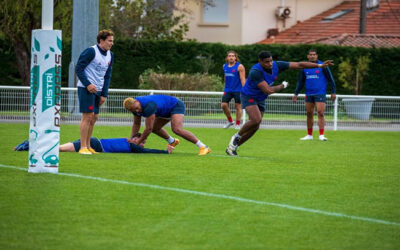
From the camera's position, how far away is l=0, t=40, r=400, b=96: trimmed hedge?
1230 inches

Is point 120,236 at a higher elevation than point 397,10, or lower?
lower

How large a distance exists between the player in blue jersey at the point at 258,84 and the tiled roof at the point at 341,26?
26.7 metres

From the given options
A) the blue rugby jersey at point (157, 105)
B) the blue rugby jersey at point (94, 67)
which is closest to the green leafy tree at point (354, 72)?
the blue rugby jersey at point (157, 105)

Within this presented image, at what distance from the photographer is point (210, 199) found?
25.2 ft

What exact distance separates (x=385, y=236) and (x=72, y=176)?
4.39 meters

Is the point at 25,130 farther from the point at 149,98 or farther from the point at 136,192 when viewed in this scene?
the point at 136,192

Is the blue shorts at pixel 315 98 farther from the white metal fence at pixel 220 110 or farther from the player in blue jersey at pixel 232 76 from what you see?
the white metal fence at pixel 220 110

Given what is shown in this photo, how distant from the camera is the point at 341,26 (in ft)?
137

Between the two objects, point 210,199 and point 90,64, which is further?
point 90,64

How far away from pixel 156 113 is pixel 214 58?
1967 cm

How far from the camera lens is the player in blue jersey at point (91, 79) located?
11.7m

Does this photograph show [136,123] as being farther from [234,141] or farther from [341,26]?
[341,26]

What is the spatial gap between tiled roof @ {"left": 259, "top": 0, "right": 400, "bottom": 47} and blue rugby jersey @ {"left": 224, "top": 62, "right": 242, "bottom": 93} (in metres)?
19.8

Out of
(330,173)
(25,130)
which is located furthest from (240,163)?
(25,130)
